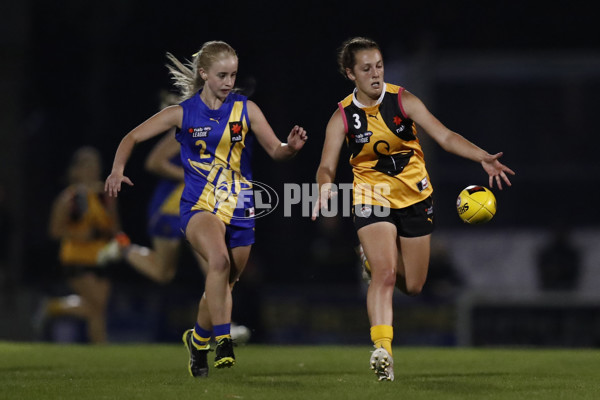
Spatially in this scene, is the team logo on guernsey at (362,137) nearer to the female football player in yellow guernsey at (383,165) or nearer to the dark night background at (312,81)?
the female football player in yellow guernsey at (383,165)

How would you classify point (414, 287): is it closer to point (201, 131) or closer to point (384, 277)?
point (384, 277)

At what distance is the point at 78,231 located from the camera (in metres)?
13.3

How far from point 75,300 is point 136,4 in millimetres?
7922

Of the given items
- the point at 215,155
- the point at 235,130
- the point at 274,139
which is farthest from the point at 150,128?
the point at 274,139

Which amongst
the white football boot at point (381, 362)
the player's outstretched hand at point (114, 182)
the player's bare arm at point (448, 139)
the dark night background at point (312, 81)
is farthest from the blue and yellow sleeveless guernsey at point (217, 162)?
the dark night background at point (312, 81)

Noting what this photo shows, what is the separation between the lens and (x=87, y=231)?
13.3 metres

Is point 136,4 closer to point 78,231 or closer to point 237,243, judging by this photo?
point 78,231

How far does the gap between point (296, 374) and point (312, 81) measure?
459 inches

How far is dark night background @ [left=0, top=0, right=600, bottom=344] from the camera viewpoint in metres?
18.3

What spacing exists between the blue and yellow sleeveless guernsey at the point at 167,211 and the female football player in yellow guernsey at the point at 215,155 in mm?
3606

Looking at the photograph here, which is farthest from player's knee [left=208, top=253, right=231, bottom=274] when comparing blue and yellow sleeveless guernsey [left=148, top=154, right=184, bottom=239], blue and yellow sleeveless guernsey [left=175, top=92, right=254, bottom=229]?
blue and yellow sleeveless guernsey [left=148, top=154, right=184, bottom=239]

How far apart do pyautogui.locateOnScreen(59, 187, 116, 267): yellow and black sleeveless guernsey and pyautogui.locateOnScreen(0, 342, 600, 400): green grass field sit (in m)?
1.59

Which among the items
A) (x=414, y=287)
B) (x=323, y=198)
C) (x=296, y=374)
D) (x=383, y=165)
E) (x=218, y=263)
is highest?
(x=383, y=165)

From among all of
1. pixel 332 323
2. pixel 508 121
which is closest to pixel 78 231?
pixel 332 323
